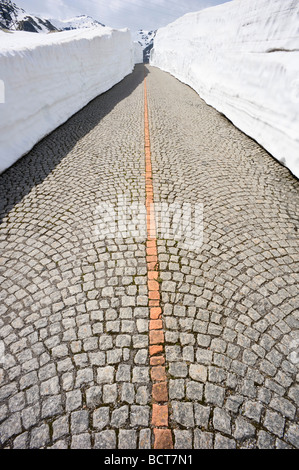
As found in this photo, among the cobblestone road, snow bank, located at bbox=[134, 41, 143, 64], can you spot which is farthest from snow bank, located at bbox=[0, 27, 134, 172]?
snow bank, located at bbox=[134, 41, 143, 64]

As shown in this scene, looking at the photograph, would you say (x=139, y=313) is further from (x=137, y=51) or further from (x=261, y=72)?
(x=137, y=51)

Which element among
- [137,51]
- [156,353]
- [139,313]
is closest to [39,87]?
[139,313]

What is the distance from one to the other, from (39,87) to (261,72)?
7274 mm

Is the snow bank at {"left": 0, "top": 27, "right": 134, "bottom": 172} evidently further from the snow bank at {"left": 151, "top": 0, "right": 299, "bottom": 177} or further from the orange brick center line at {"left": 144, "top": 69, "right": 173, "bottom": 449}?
the snow bank at {"left": 151, "top": 0, "right": 299, "bottom": 177}

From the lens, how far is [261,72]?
745cm

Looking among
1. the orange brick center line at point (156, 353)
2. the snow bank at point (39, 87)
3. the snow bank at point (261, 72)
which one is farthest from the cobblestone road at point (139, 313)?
the snow bank at point (261, 72)

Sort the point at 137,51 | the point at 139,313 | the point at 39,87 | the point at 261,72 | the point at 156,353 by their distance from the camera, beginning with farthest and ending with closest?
the point at 137,51 → the point at 39,87 → the point at 261,72 → the point at 139,313 → the point at 156,353

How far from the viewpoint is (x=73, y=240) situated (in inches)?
151

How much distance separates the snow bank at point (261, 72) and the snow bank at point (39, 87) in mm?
6724

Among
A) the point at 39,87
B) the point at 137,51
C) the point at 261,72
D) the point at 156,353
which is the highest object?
the point at 137,51

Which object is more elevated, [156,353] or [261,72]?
[261,72]

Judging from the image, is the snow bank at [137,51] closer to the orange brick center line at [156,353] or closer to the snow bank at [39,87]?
the snow bank at [39,87]

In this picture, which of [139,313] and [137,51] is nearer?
[139,313]

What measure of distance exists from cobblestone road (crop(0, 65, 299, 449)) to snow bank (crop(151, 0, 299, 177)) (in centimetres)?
168
